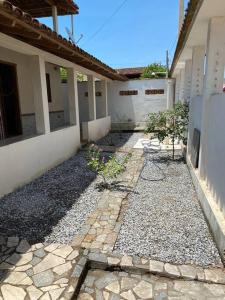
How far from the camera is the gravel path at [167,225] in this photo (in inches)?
123

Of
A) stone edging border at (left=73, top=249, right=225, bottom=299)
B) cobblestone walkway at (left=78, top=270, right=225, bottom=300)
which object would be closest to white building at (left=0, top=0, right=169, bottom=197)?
stone edging border at (left=73, top=249, right=225, bottom=299)

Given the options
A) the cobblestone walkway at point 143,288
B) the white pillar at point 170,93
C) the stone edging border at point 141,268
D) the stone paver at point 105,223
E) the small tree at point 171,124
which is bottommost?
the cobblestone walkway at point 143,288

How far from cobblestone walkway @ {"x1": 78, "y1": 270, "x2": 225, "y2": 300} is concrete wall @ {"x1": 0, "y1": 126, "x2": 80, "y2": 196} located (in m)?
2.90

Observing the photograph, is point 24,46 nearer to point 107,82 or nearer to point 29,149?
point 29,149

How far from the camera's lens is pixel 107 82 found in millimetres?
14508

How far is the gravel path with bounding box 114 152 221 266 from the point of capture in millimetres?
3115

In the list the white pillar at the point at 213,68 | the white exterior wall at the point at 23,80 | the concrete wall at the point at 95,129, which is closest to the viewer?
the white pillar at the point at 213,68

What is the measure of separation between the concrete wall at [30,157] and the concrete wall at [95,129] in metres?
2.15

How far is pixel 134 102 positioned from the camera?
14664 mm

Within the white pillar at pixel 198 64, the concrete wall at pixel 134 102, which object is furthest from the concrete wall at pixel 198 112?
the concrete wall at pixel 134 102

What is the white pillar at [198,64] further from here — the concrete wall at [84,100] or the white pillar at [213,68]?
the concrete wall at [84,100]

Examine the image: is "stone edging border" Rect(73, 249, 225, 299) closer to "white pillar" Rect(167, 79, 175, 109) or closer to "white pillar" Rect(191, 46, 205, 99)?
"white pillar" Rect(191, 46, 205, 99)

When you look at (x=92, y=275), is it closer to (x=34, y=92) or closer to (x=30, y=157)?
(x=30, y=157)

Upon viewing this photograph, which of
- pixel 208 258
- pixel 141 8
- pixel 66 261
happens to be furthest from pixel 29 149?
pixel 141 8
